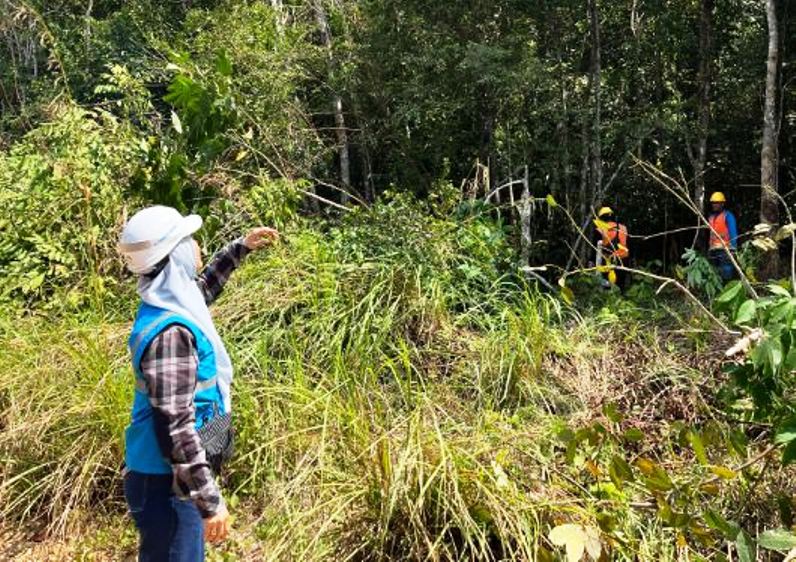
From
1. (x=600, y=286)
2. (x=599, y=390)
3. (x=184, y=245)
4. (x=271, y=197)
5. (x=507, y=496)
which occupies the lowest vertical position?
(x=600, y=286)

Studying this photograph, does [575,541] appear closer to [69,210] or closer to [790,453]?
[790,453]

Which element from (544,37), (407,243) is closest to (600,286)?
(407,243)

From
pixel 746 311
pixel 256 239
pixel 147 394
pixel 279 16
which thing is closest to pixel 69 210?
pixel 256 239

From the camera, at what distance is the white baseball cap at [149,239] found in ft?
7.69

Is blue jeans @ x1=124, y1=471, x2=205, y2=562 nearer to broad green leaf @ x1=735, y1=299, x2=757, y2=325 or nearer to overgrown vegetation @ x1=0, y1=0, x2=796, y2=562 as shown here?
overgrown vegetation @ x1=0, y1=0, x2=796, y2=562

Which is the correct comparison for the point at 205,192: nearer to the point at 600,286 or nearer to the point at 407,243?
the point at 407,243

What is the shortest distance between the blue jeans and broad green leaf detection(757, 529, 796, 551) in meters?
1.66

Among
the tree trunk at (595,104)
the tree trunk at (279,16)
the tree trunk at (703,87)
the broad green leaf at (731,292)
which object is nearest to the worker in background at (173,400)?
the broad green leaf at (731,292)

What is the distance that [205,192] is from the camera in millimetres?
5582

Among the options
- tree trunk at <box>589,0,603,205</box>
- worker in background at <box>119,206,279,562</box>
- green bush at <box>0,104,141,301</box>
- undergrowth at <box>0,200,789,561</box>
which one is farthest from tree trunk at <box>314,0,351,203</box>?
worker in background at <box>119,206,279,562</box>

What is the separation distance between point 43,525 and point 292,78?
10.0m

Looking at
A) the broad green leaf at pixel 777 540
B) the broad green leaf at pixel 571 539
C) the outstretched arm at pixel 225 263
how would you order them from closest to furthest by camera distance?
the broad green leaf at pixel 777 540 < the broad green leaf at pixel 571 539 < the outstretched arm at pixel 225 263

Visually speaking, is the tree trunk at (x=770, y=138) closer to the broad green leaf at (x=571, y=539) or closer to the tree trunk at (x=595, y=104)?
the tree trunk at (x=595, y=104)

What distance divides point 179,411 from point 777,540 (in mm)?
1732
